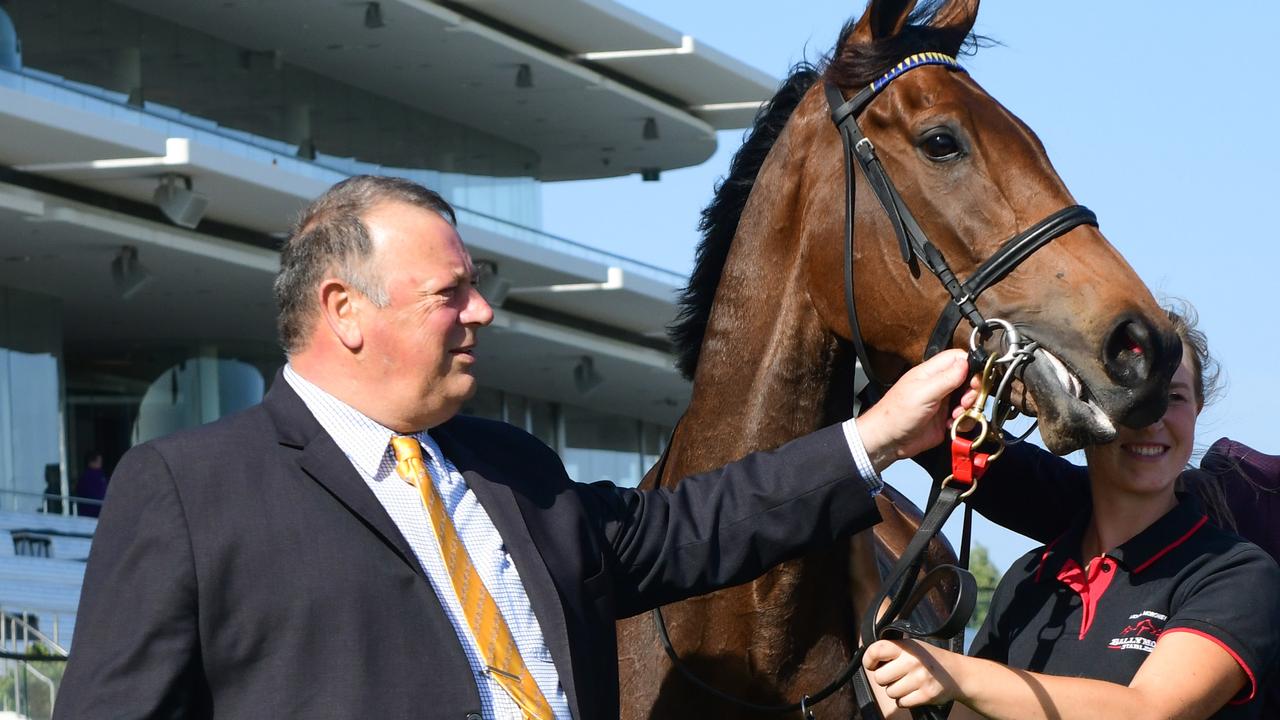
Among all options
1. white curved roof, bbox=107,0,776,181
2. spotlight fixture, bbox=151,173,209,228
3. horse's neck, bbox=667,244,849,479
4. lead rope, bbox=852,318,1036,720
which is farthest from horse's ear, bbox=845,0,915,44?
white curved roof, bbox=107,0,776,181

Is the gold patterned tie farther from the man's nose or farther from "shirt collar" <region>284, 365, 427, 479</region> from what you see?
the man's nose

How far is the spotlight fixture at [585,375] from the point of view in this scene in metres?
25.7

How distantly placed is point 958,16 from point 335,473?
1.65 metres

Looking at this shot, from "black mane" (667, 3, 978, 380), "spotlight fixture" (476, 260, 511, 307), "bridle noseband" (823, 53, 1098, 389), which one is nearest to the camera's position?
"bridle noseband" (823, 53, 1098, 389)

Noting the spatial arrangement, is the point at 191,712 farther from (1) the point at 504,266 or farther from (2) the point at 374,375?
(1) the point at 504,266

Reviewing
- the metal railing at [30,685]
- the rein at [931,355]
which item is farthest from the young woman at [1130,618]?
the metal railing at [30,685]

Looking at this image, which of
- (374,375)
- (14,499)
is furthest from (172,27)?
(374,375)

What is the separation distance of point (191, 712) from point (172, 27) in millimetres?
20783

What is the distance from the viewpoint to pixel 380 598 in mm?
2486

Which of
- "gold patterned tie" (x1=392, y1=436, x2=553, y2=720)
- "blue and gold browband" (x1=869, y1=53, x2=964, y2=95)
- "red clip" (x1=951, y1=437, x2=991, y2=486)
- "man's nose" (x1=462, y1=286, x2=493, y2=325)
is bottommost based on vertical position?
"gold patterned tie" (x1=392, y1=436, x2=553, y2=720)

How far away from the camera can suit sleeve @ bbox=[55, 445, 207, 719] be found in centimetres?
231

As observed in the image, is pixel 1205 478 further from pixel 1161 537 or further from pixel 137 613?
pixel 137 613

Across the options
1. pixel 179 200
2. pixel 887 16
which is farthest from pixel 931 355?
pixel 179 200

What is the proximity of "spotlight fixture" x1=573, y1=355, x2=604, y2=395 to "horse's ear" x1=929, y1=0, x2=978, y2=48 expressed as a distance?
72.6 feet
